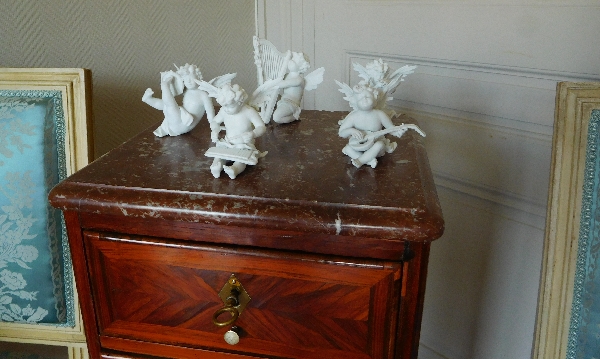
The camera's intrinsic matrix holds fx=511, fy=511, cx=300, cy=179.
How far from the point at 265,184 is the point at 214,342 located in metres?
0.23

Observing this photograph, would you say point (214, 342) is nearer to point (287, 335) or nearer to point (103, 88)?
point (287, 335)

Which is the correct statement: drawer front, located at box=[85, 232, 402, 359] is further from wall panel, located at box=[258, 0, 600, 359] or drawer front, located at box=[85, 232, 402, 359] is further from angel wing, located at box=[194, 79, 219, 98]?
wall panel, located at box=[258, 0, 600, 359]

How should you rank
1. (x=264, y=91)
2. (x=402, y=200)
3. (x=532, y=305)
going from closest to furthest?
(x=402, y=200), (x=264, y=91), (x=532, y=305)

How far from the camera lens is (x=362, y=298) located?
62cm

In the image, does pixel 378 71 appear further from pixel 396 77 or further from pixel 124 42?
pixel 124 42

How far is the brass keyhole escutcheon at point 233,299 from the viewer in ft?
2.09

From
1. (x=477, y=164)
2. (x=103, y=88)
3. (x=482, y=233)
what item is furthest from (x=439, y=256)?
(x=103, y=88)

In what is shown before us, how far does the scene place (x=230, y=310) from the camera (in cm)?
63

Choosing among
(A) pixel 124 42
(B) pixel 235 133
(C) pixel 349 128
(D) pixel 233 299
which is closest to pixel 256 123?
(B) pixel 235 133

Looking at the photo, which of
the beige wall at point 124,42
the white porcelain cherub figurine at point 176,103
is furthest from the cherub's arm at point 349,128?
the beige wall at point 124,42

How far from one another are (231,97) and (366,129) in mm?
200

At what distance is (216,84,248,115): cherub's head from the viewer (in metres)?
0.68

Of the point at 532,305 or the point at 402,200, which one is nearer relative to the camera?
the point at 402,200

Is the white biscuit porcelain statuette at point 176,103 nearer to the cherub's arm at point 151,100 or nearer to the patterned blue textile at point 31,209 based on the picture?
the cherub's arm at point 151,100
